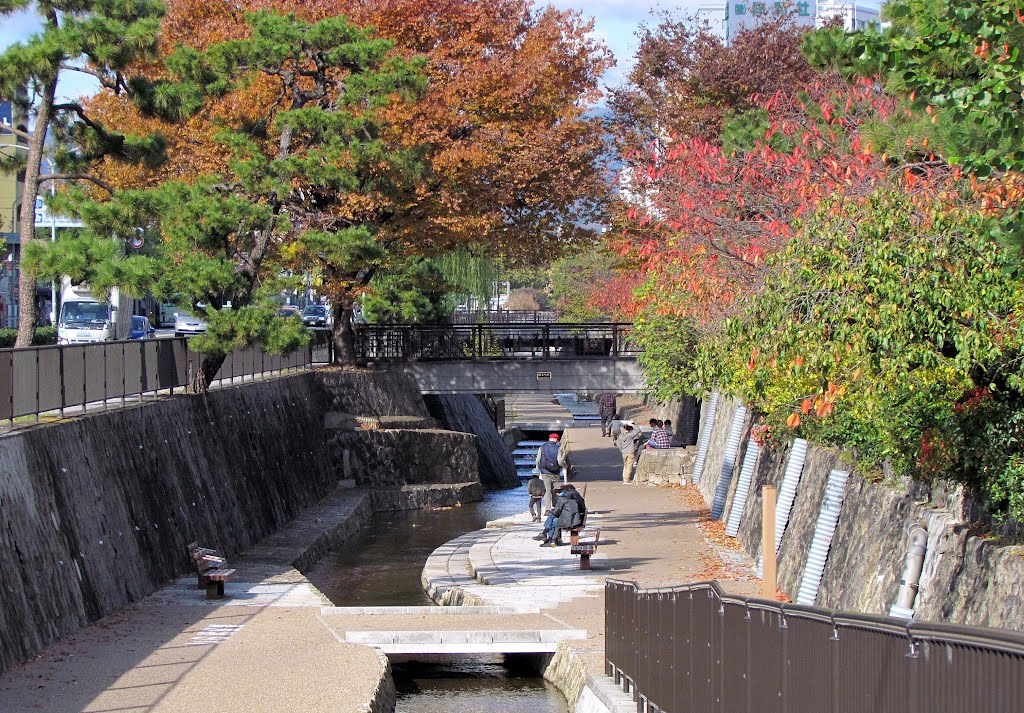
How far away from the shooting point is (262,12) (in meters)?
23.3

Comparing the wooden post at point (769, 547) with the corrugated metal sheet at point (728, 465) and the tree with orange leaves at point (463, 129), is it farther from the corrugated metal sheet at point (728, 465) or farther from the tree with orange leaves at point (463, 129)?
the tree with orange leaves at point (463, 129)

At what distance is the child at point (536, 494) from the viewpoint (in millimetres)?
24562

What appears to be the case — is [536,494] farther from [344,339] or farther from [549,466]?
[344,339]

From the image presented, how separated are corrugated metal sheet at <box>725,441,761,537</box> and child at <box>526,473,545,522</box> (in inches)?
141

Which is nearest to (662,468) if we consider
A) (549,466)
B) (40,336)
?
(549,466)

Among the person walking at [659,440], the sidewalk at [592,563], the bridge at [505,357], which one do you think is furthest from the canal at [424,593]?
the person walking at [659,440]

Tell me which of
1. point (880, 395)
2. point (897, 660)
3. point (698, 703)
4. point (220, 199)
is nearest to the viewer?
point (897, 660)

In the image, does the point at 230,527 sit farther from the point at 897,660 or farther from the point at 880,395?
the point at 897,660

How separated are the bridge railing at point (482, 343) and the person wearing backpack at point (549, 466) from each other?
34.3ft

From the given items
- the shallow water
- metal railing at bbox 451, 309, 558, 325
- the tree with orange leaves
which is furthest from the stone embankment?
metal railing at bbox 451, 309, 558, 325

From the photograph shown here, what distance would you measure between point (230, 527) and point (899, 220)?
15.5 m

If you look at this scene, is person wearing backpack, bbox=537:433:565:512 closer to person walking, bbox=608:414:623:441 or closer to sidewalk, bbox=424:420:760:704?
sidewalk, bbox=424:420:760:704

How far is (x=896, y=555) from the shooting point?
12695 millimetres

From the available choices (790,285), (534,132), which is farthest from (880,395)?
(534,132)
